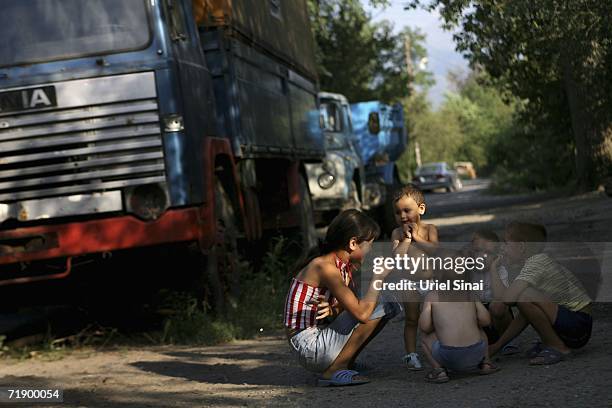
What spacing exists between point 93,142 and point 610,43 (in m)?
8.03

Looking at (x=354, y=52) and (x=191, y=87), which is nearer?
(x=191, y=87)

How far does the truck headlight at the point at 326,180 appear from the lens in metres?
18.0

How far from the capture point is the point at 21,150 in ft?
32.8

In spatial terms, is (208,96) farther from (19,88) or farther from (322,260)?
(322,260)

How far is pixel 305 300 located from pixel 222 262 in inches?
143

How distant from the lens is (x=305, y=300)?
7484mm

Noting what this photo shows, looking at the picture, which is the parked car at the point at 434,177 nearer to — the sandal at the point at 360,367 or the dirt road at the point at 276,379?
the dirt road at the point at 276,379

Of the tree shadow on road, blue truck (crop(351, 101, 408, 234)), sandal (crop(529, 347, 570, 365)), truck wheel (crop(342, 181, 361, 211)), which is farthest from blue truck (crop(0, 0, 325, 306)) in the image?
blue truck (crop(351, 101, 408, 234))

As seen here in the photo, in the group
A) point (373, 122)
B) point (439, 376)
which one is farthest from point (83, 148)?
point (373, 122)

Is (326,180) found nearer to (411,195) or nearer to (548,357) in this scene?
(411,195)

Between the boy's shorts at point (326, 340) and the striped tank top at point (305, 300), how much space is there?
68mm

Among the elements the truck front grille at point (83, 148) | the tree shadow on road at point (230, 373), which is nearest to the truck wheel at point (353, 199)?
the truck front grille at point (83, 148)

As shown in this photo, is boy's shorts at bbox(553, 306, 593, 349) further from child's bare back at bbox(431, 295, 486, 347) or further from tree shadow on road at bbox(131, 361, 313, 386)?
tree shadow on road at bbox(131, 361, 313, 386)

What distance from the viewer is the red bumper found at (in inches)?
389
